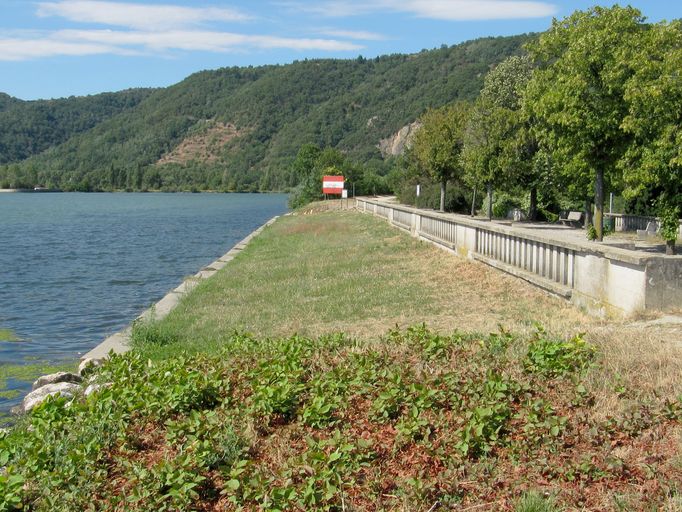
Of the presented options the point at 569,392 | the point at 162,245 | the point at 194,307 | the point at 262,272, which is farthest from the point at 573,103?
the point at 162,245

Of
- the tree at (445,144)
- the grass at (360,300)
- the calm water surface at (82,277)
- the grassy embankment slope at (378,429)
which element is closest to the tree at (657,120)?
the grass at (360,300)

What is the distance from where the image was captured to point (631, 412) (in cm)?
591

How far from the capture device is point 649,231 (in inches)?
1129

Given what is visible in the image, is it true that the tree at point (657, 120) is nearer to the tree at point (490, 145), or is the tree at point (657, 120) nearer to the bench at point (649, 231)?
the bench at point (649, 231)

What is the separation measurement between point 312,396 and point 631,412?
265 centimetres

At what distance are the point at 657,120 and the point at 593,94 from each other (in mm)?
2724

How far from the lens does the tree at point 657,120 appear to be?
1944 centimetres

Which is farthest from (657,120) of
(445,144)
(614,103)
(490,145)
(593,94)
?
(445,144)

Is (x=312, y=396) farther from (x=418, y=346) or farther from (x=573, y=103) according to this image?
(x=573, y=103)

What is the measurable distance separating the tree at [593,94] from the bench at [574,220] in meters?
12.7

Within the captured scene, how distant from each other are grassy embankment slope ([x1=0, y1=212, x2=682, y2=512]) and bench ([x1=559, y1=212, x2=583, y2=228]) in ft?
94.5

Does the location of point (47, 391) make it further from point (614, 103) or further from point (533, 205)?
point (533, 205)

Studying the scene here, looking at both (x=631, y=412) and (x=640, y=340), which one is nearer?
(x=631, y=412)

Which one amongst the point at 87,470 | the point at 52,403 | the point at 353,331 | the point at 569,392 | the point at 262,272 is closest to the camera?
the point at 87,470
